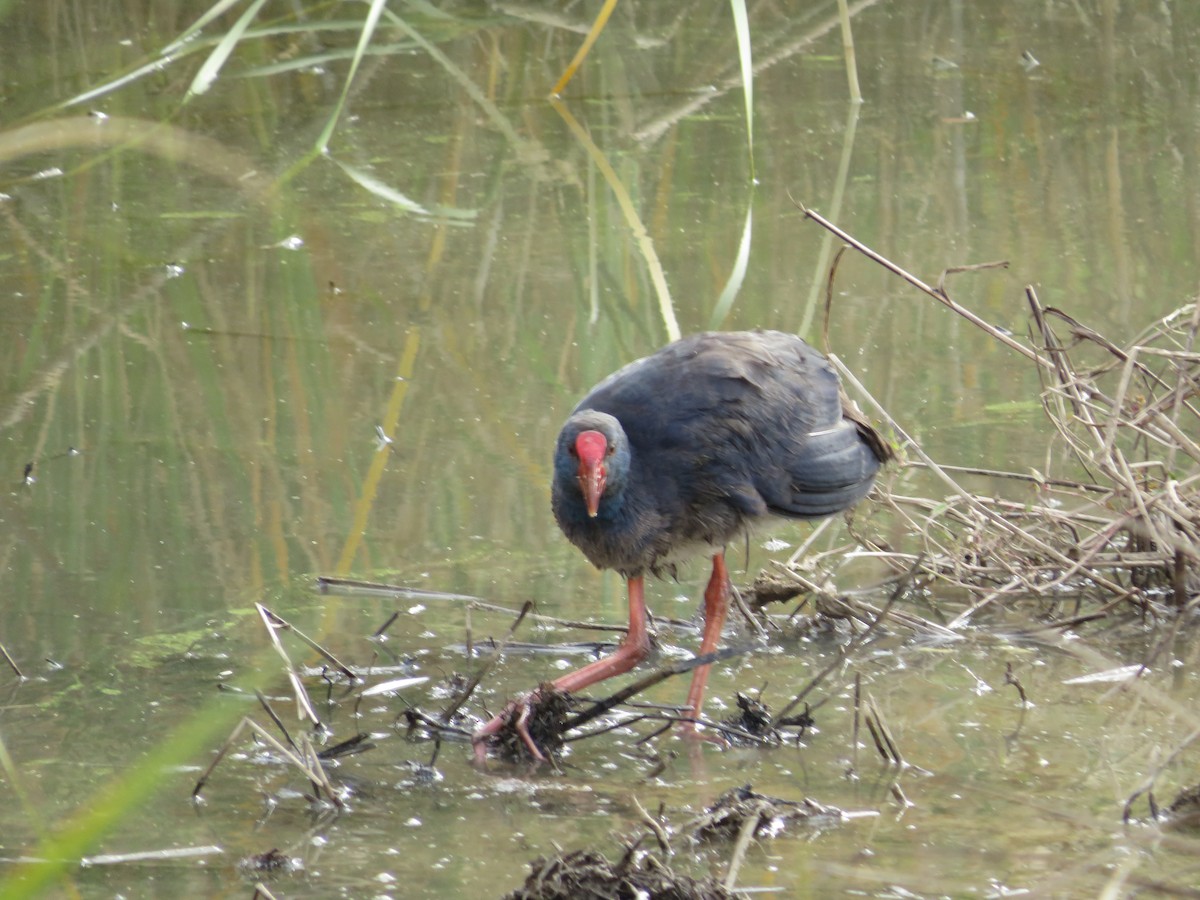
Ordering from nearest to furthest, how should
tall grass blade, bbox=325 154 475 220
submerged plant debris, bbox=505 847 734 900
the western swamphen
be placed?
submerged plant debris, bbox=505 847 734 900 → the western swamphen → tall grass blade, bbox=325 154 475 220

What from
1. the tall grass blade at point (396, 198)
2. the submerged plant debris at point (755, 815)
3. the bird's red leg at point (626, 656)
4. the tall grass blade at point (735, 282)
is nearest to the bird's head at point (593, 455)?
the bird's red leg at point (626, 656)

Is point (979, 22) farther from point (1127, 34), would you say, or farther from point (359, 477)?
point (359, 477)

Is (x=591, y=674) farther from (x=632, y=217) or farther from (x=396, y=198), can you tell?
(x=396, y=198)

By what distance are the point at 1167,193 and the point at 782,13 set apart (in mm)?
3877

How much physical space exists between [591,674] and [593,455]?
57 cm

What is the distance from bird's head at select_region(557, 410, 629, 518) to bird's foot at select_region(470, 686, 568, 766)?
0.45 m

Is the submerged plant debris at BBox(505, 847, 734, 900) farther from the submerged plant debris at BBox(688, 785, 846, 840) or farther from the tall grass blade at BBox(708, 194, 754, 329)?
the tall grass blade at BBox(708, 194, 754, 329)

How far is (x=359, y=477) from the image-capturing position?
18.0 feet

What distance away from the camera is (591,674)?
13.5 feet

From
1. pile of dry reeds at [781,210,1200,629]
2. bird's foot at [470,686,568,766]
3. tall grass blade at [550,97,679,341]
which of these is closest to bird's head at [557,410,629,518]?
bird's foot at [470,686,568,766]

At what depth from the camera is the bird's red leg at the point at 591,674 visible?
150 inches

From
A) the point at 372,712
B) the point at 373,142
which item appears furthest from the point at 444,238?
the point at 372,712

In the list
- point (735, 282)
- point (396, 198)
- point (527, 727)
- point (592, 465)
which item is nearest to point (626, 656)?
point (527, 727)

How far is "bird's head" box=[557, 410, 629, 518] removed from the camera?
3939 millimetres
